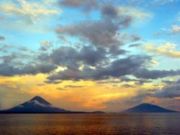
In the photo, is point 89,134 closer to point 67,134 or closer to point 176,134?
point 67,134

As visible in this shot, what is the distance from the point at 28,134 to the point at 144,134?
119 feet

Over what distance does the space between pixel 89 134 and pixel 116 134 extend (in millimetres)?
8921

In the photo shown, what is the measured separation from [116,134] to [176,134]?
1836cm

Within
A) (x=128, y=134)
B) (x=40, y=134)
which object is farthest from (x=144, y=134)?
(x=40, y=134)

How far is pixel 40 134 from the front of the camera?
101 metres

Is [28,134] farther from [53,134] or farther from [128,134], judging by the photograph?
[128,134]

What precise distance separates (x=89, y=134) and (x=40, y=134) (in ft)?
51.2

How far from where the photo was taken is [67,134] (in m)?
102

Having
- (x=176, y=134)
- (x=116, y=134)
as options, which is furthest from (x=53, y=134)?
(x=176, y=134)

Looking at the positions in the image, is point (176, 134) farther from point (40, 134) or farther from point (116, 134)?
point (40, 134)

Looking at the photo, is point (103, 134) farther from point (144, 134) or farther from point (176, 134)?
point (176, 134)

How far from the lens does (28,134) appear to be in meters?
101

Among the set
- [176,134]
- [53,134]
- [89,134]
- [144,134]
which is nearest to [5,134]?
[53,134]

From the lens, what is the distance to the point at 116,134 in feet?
330
